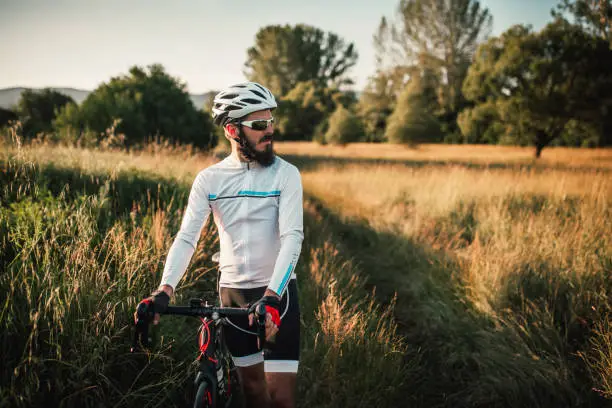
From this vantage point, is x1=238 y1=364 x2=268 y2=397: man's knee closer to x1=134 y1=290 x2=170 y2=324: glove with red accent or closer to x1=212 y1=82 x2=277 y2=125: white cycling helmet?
x1=134 y1=290 x2=170 y2=324: glove with red accent

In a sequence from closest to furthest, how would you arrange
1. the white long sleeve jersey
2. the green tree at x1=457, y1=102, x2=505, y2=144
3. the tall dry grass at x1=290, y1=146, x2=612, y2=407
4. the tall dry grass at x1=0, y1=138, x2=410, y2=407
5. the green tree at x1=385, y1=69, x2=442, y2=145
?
the white long sleeve jersey, the tall dry grass at x1=0, y1=138, x2=410, y2=407, the tall dry grass at x1=290, y1=146, x2=612, y2=407, the green tree at x1=457, y1=102, x2=505, y2=144, the green tree at x1=385, y1=69, x2=442, y2=145

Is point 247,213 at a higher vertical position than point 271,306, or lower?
higher

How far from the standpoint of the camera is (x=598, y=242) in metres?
4.90

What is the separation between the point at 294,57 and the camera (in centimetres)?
6425

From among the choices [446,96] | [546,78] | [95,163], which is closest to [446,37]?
[446,96]

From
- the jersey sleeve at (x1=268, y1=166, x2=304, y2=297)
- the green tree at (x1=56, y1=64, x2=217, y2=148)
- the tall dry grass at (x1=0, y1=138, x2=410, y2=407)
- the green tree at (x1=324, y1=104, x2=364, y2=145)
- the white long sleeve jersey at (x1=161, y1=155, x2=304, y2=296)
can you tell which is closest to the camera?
the jersey sleeve at (x1=268, y1=166, x2=304, y2=297)

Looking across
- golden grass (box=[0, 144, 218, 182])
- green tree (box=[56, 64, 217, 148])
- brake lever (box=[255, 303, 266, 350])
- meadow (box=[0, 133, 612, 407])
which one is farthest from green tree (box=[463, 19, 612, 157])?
brake lever (box=[255, 303, 266, 350])

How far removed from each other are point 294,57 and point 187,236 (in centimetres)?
6733

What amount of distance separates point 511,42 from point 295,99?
116ft

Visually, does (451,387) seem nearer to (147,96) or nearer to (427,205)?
(427,205)

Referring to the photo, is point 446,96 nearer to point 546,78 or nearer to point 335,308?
point 546,78

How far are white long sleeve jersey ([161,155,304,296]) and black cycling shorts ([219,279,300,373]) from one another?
0.26 feet

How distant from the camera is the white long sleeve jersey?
2164 mm

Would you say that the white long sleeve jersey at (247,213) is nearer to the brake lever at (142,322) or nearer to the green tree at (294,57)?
the brake lever at (142,322)
